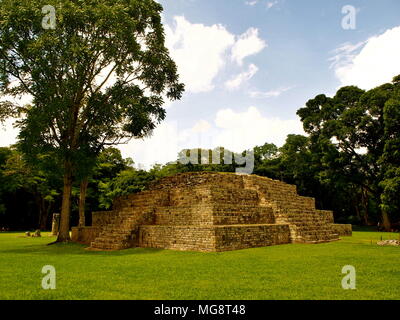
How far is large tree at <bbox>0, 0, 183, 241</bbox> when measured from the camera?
1462 centimetres

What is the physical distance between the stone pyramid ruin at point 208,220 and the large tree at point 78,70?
12.7ft

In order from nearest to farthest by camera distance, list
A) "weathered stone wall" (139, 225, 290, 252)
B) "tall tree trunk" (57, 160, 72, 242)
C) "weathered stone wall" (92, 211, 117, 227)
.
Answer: "weathered stone wall" (139, 225, 290, 252), "tall tree trunk" (57, 160, 72, 242), "weathered stone wall" (92, 211, 117, 227)

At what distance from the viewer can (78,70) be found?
15656 millimetres

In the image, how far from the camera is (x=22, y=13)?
563 inches

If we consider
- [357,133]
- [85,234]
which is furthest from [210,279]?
[357,133]

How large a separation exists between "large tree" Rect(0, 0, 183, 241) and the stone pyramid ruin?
3859 millimetres

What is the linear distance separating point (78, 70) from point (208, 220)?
9.85 meters

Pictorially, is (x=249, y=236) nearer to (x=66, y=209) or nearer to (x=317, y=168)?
(x=66, y=209)

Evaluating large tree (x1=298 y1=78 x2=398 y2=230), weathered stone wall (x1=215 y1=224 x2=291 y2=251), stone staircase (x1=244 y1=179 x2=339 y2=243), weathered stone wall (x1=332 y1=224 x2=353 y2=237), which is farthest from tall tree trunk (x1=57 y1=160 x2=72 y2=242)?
large tree (x1=298 y1=78 x2=398 y2=230)

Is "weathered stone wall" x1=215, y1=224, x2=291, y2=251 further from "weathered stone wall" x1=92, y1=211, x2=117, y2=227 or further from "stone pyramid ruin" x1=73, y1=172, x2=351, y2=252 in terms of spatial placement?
"weathered stone wall" x1=92, y1=211, x2=117, y2=227

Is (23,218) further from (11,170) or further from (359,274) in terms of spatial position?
(359,274)

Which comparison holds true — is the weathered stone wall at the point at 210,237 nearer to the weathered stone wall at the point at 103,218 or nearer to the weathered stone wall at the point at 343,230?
the weathered stone wall at the point at 103,218

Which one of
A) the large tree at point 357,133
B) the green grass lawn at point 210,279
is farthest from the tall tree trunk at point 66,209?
the large tree at point 357,133

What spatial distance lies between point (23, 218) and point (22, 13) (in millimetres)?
32757
